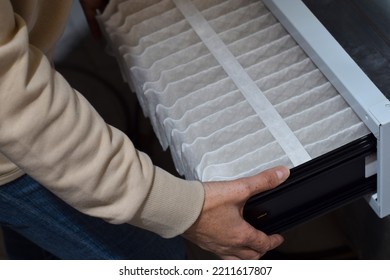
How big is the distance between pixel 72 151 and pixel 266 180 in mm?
232

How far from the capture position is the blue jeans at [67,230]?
876 mm

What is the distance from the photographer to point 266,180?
755 mm

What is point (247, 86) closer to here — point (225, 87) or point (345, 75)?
point (225, 87)

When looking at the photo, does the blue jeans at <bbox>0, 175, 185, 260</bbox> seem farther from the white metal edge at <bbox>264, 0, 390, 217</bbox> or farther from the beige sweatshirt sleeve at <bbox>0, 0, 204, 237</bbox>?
the white metal edge at <bbox>264, 0, 390, 217</bbox>

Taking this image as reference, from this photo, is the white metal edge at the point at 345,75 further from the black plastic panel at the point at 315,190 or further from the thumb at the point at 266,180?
the thumb at the point at 266,180

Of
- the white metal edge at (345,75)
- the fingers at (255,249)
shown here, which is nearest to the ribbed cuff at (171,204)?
the fingers at (255,249)

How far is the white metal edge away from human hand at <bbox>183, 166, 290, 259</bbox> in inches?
4.8

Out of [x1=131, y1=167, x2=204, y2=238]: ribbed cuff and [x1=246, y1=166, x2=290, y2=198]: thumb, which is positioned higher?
[x1=131, y1=167, x2=204, y2=238]: ribbed cuff

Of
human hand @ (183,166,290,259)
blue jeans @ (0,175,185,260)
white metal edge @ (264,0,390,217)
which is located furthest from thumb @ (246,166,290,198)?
blue jeans @ (0,175,185,260)

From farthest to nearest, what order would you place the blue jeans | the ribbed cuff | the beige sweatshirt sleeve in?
1. the blue jeans
2. the ribbed cuff
3. the beige sweatshirt sleeve

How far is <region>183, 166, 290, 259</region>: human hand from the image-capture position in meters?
0.76

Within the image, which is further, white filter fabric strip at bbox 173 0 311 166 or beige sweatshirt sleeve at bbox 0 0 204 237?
white filter fabric strip at bbox 173 0 311 166

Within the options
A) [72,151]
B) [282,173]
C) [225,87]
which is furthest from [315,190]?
[72,151]

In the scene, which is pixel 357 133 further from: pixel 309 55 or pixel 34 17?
pixel 34 17
